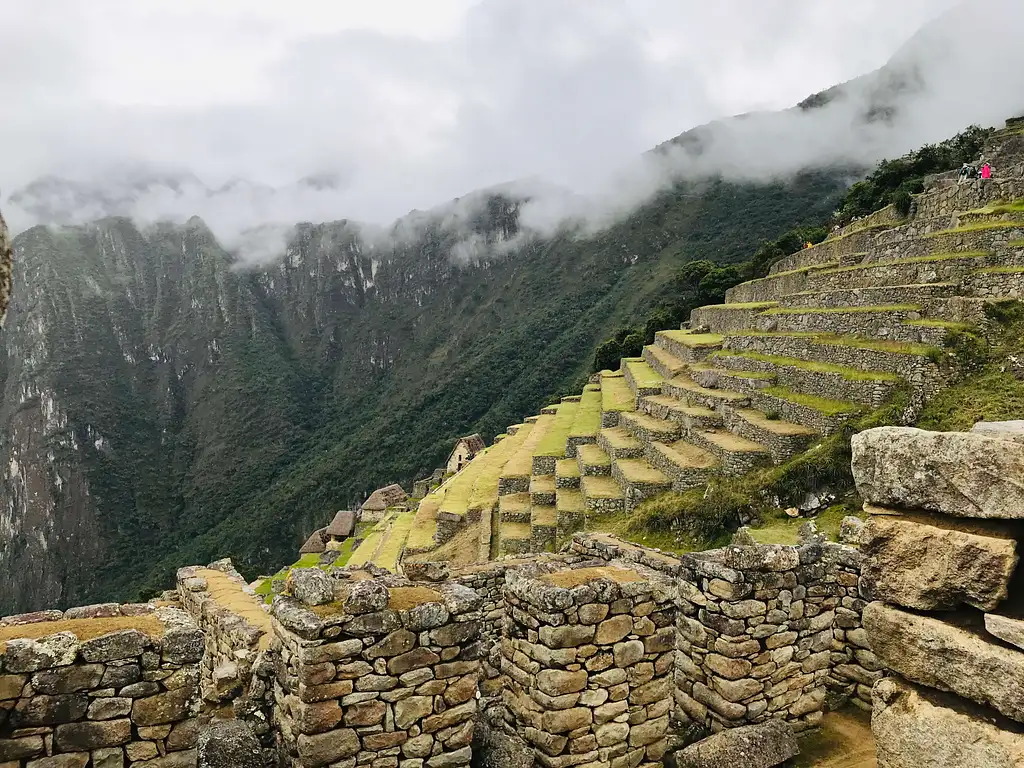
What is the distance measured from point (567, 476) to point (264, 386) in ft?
541

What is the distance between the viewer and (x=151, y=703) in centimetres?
350

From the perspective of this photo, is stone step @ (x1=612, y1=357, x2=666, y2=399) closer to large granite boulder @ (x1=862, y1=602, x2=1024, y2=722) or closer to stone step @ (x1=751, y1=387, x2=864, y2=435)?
stone step @ (x1=751, y1=387, x2=864, y2=435)

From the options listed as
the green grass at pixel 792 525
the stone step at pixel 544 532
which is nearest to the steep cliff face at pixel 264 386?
the stone step at pixel 544 532

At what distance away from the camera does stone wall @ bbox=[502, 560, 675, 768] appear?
167 inches

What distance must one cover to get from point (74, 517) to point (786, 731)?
542ft

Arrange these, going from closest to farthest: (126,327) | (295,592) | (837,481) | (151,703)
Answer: (151,703) < (295,592) < (837,481) < (126,327)

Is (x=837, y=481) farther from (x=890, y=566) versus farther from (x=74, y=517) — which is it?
(x=74, y=517)

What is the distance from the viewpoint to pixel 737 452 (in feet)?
42.6

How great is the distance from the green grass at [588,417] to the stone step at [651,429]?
2137mm

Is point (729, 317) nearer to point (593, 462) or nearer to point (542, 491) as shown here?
point (593, 462)

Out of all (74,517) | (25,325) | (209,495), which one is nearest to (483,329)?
(209,495)

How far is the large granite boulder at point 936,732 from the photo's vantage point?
2.06m

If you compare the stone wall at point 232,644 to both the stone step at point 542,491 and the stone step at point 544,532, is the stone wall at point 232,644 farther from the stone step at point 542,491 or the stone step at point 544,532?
the stone step at point 542,491

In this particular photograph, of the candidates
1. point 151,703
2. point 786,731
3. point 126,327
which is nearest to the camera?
point 151,703
